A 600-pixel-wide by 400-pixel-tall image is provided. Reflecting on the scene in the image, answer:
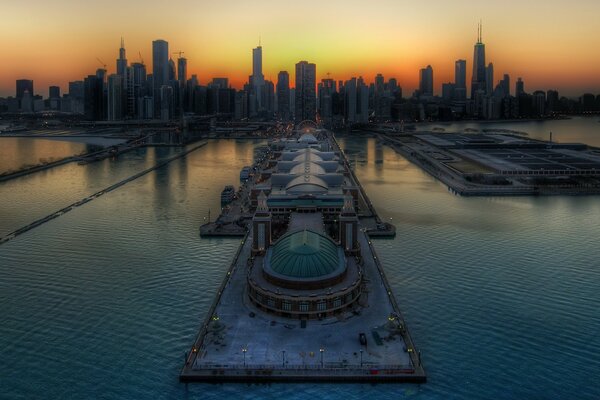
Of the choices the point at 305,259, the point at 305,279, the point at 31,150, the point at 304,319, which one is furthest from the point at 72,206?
the point at 31,150

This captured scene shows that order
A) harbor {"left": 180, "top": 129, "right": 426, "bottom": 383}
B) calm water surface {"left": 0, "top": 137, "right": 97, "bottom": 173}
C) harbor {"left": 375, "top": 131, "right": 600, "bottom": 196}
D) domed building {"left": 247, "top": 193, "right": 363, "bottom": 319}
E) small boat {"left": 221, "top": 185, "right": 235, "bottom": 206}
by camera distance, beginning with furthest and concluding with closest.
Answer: calm water surface {"left": 0, "top": 137, "right": 97, "bottom": 173} < harbor {"left": 375, "top": 131, "right": 600, "bottom": 196} < small boat {"left": 221, "top": 185, "right": 235, "bottom": 206} < domed building {"left": 247, "top": 193, "right": 363, "bottom": 319} < harbor {"left": 180, "top": 129, "right": 426, "bottom": 383}

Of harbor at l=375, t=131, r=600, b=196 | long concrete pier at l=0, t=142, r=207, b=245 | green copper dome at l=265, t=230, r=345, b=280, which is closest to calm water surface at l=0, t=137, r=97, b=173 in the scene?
long concrete pier at l=0, t=142, r=207, b=245

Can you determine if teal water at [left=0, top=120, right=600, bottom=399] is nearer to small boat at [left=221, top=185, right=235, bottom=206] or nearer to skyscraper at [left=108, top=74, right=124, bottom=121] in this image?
small boat at [left=221, top=185, right=235, bottom=206]

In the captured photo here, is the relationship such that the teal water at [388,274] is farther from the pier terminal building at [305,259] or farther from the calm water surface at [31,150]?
the calm water surface at [31,150]

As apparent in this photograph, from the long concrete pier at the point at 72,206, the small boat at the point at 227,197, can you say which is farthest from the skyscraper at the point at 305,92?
the small boat at the point at 227,197

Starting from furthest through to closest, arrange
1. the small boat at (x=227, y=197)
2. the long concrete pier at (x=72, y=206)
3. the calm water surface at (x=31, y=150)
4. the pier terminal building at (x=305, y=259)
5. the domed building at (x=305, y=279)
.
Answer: the calm water surface at (x=31, y=150)
the small boat at (x=227, y=197)
the long concrete pier at (x=72, y=206)
the pier terminal building at (x=305, y=259)
the domed building at (x=305, y=279)
